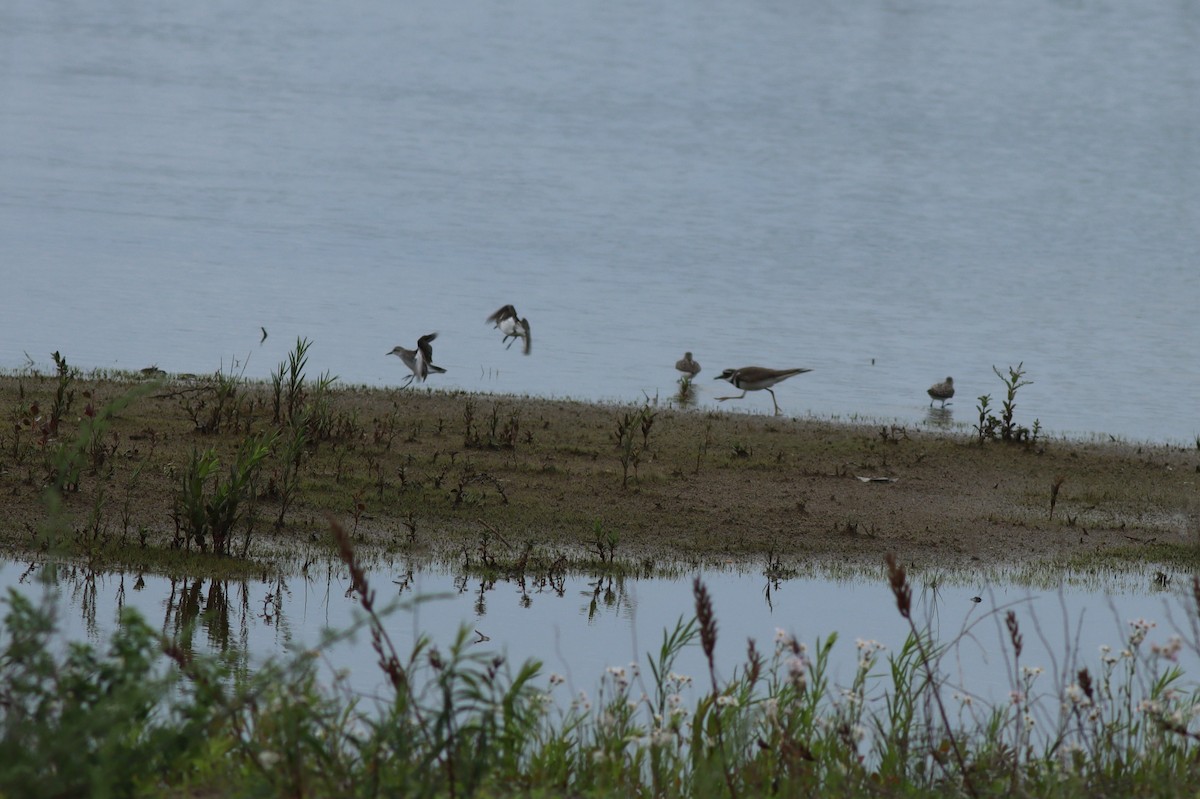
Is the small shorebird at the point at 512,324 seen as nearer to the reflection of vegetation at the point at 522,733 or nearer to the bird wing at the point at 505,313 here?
the bird wing at the point at 505,313

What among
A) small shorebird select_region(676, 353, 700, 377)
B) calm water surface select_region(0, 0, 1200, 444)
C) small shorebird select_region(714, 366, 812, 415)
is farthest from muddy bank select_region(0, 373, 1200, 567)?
small shorebird select_region(676, 353, 700, 377)

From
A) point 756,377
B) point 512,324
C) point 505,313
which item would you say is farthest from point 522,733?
point 505,313

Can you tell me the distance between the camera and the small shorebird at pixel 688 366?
16.6 m

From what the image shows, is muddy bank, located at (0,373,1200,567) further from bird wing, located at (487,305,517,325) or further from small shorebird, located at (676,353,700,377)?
bird wing, located at (487,305,517,325)

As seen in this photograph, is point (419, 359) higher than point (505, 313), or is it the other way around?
point (505, 313)

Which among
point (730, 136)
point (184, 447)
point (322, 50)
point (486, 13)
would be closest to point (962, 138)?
point (730, 136)

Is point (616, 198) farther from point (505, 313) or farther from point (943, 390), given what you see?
point (943, 390)

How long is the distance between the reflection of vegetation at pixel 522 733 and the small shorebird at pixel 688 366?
9.49m

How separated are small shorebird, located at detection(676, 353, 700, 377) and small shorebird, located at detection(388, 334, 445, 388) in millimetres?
2493

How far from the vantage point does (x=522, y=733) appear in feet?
17.6

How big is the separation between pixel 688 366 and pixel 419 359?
2862 millimetres

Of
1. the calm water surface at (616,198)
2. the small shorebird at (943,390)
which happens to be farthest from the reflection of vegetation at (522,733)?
the calm water surface at (616,198)

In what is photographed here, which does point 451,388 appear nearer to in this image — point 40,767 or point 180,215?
point 40,767

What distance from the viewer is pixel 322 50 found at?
55.9m
